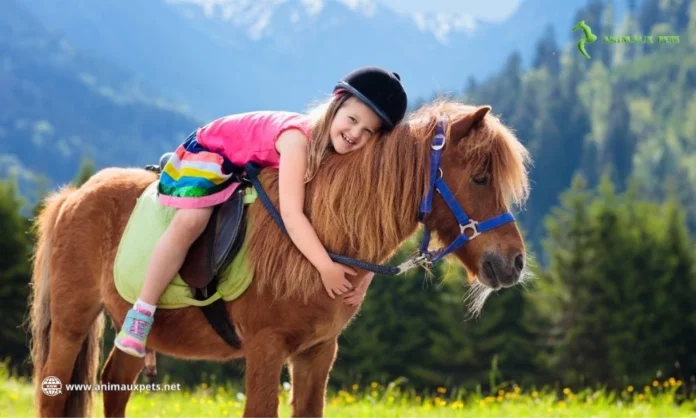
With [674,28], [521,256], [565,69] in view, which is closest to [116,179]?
[521,256]

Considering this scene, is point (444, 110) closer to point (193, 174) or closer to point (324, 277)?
point (324, 277)

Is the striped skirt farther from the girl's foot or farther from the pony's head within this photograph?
the pony's head

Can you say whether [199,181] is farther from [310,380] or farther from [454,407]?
[454,407]

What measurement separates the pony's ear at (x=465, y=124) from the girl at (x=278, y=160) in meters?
0.32

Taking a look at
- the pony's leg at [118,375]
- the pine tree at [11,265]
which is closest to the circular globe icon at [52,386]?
the pony's leg at [118,375]

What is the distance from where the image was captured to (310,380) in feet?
14.0

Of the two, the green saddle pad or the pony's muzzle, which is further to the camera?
the green saddle pad

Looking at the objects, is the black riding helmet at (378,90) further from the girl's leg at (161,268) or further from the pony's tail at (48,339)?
the pony's tail at (48,339)

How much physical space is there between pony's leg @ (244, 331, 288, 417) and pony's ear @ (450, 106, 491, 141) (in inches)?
53.0

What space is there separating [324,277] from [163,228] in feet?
3.45

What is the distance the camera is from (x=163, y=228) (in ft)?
14.3

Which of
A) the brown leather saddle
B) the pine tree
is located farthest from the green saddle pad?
the pine tree

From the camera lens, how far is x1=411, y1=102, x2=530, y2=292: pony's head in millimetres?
3809

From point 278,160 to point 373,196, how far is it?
A: 58 cm
